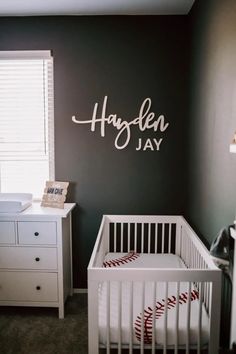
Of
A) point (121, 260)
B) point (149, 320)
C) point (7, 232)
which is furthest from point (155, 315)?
point (7, 232)

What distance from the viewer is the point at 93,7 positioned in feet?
8.13

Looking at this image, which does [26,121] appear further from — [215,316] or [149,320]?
[215,316]

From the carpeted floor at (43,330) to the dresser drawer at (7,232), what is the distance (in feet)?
1.99

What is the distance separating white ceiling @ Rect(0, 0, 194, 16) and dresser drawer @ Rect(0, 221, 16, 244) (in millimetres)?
1731

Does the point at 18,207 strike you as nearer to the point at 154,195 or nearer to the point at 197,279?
Answer: the point at 154,195

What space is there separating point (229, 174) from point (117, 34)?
65.7 inches

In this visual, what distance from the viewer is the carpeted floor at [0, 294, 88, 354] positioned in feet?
6.70

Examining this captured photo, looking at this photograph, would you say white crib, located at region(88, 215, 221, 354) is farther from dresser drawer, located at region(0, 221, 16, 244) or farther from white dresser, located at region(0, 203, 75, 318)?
dresser drawer, located at region(0, 221, 16, 244)

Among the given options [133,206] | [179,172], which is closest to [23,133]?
[133,206]

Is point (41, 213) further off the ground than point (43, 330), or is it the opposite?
point (41, 213)

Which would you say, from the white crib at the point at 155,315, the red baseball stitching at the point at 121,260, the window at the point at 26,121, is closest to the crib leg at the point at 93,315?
the white crib at the point at 155,315

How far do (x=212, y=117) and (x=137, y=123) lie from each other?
848 mm

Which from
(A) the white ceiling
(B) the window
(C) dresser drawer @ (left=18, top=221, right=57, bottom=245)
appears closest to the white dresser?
(C) dresser drawer @ (left=18, top=221, right=57, bottom=245)

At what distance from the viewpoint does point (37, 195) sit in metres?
2.83
